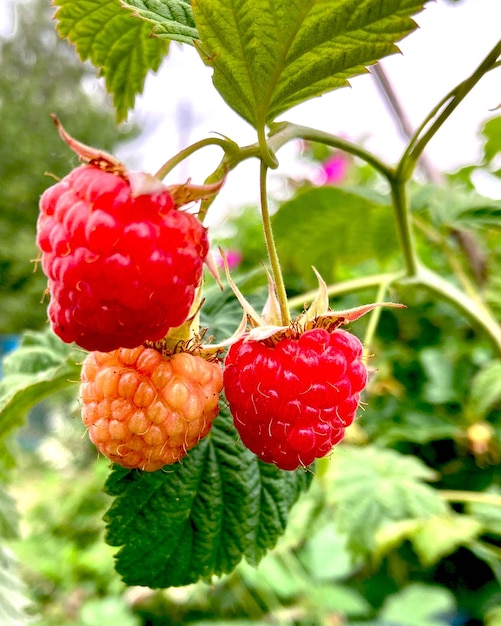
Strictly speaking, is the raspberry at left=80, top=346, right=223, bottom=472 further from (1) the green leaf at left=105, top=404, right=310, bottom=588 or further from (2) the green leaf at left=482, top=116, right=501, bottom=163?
(2) the green leaf at left=482, top=116, right=501, bottom=163

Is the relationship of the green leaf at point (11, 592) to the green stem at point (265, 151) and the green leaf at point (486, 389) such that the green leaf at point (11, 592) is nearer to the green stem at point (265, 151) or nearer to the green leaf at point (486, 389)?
the green stem at point (265, 151)

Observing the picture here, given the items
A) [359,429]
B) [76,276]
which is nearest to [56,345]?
[76,276]

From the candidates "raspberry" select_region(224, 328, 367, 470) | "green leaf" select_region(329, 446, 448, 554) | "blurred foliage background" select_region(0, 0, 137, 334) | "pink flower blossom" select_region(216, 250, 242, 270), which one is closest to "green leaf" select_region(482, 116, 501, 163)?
"green leaf" select_region(329, 446, 448, 554)

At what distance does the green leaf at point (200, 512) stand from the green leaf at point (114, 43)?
46 cm

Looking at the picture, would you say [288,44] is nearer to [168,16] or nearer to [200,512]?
[168,16]

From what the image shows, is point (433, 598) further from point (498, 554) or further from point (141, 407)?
point (141, 407)

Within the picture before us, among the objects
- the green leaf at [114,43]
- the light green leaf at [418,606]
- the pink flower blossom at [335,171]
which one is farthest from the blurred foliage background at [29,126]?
the green leaf at [114,43]

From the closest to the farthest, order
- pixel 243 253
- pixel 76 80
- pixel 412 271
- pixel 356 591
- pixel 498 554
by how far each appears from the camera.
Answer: pixel 412 271 < pixel 498 554 < pixel 356 591 < pixel 243 253 < pixel 76 80

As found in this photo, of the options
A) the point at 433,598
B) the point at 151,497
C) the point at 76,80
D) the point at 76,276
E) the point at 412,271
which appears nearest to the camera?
the point at 76,276

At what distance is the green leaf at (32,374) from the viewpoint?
745 millimetres

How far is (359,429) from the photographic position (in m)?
1.58

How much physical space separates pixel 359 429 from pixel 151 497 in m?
1.03

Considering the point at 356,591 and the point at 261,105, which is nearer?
the point at 261,105

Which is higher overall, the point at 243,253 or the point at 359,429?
the point at 243,253
